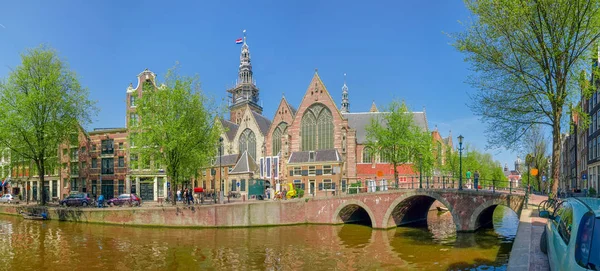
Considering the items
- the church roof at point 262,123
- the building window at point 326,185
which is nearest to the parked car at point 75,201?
the church roof at point 262,123

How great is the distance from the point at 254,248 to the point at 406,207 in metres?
16.7

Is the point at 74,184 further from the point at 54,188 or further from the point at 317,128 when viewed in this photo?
the point at 317,128

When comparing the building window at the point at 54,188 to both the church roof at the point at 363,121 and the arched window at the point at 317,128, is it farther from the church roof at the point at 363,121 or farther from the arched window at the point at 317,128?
the church roof at the point at 363,121

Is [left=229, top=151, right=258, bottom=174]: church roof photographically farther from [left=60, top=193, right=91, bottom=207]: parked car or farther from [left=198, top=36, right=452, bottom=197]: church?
[left=60, top=193, right=91, bottom=207]: parked car

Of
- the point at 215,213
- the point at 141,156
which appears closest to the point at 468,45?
the point at 215,213

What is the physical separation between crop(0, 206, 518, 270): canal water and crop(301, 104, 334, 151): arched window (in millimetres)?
21377

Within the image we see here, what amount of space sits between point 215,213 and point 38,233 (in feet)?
45.5

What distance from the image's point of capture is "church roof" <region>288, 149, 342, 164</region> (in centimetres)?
5341

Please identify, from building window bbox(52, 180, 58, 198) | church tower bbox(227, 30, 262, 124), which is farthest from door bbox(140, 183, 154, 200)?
church tower bbox(227, 30, 262, 124)

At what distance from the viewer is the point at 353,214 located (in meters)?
39.4

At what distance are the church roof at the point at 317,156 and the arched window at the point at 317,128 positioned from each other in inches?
48.1

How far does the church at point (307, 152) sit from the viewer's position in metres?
→ 53.6

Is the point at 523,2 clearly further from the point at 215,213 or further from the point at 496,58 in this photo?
the point at 215,213

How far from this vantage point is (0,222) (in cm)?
3922
